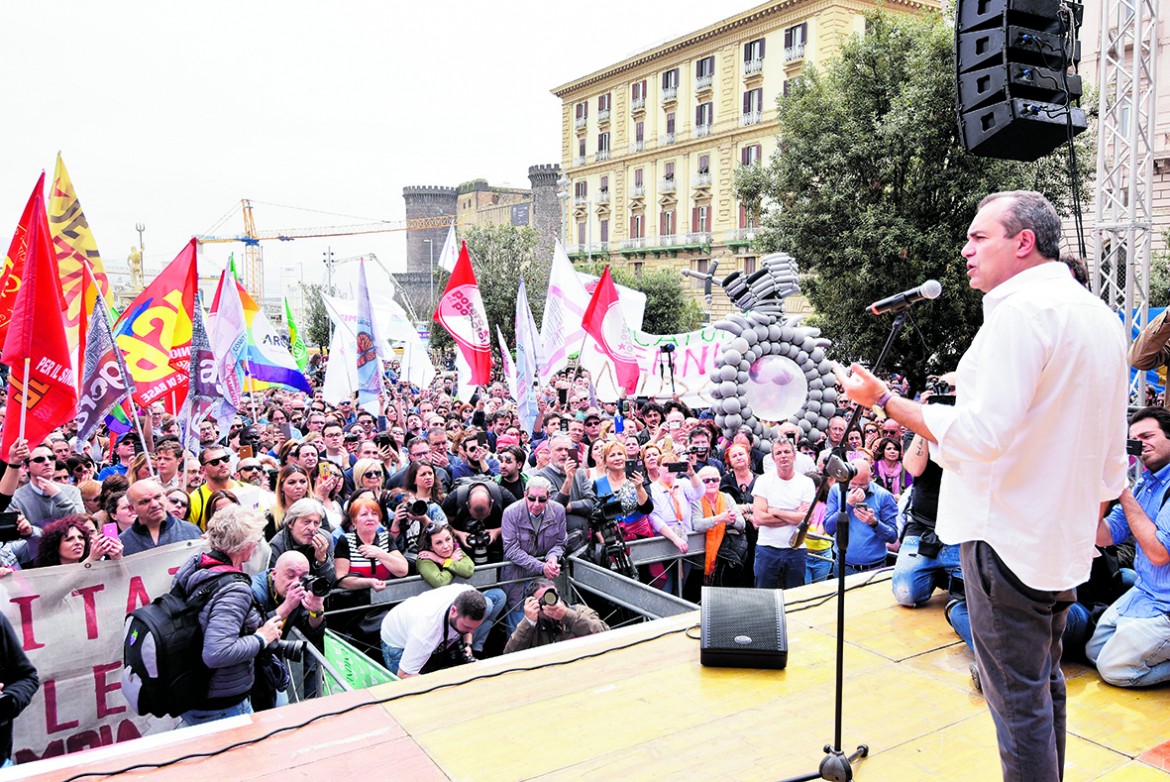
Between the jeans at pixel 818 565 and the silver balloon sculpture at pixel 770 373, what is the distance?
3.93 metres

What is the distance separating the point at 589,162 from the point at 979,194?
152ft

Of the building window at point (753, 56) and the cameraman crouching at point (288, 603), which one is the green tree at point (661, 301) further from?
the cameraman crouching at point (288, 603)

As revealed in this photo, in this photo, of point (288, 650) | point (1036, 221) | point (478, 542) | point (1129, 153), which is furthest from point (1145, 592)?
point (1129, 153)

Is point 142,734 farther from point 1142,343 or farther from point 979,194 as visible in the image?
point 979,194

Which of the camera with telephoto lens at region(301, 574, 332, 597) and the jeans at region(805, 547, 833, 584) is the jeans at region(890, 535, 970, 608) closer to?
the jeans at region(805, 547, 833, 584)

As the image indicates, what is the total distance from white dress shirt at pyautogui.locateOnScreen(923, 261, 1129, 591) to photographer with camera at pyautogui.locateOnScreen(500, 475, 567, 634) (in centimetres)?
481

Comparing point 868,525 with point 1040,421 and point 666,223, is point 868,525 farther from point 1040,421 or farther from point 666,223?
point 666,223

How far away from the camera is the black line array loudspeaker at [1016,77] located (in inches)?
234

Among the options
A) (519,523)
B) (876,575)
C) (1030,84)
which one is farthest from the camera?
(519,523)

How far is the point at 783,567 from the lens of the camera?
24.3 feet

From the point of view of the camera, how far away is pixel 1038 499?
2.59m

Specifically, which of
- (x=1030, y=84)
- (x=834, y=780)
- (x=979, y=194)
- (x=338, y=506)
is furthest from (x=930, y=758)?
(x=979, y=194)

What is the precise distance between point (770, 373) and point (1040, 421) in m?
9.31

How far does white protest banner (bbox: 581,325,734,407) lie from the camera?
1551cm
